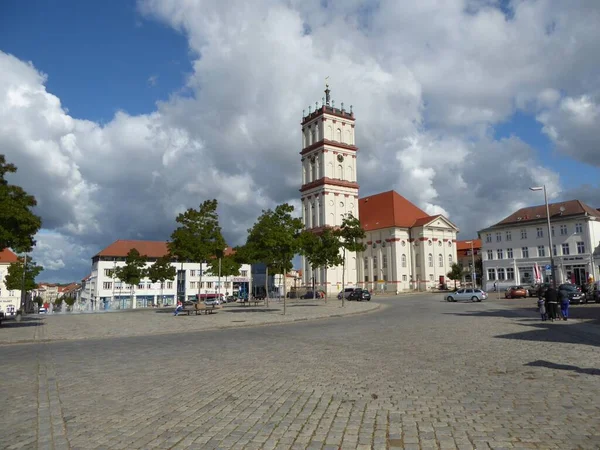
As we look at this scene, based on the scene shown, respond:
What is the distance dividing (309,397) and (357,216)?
8353cm

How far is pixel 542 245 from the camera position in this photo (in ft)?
228

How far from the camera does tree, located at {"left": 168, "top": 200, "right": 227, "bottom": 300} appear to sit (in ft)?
102

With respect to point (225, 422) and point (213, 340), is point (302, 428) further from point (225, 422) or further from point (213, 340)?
point (213, 340)

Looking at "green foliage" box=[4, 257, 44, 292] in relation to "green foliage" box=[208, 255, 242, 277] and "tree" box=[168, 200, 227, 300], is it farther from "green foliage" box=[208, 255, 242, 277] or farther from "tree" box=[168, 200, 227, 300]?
"tree" box=[168, 200, 227, 300]

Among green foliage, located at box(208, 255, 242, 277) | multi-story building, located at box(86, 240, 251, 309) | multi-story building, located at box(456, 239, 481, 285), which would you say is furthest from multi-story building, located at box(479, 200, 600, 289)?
multi-story building, located at box(86, 240, 251, 309)

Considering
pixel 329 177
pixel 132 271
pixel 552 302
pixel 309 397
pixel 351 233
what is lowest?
pixel 309 397

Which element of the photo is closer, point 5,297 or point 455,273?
point 5,297

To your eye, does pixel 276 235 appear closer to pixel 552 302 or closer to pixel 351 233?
pixel 351 233

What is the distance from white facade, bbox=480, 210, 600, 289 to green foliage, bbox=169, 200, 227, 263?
53019 mm

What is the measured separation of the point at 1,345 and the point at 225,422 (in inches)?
566

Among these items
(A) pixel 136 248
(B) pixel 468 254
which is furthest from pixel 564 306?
(B) pixel 468 254

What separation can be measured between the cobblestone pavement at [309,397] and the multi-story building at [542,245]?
57.6m

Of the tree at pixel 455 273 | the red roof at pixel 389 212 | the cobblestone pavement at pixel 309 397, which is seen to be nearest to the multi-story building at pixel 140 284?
the red roof at pixel 389 212

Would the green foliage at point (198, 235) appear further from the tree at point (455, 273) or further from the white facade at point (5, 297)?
the white facade at point (5, 297)
